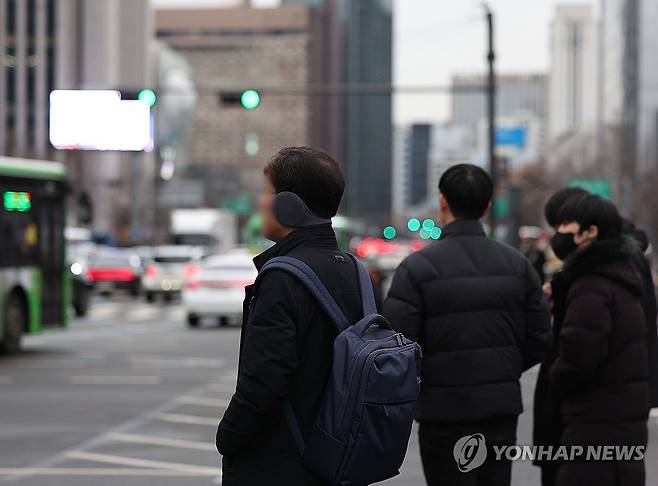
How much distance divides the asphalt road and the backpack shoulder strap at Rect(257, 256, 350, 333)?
5.61m

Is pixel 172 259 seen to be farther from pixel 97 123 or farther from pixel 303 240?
pixel 303 240

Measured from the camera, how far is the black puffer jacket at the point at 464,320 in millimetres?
6039

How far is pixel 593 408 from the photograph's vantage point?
610 cm

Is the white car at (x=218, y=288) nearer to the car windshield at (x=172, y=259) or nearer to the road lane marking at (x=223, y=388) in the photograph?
the road lane marking at (x=223, y=388)

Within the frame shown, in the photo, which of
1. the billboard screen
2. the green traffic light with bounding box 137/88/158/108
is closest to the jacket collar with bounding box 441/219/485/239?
the green traffic light with bounding box 137/88/158/108

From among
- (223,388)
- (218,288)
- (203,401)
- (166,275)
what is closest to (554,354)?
(203,401)

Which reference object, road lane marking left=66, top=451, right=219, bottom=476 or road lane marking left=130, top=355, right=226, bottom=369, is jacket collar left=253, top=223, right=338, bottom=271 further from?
road lane marking left=130, top=355, right=226, bottom=369

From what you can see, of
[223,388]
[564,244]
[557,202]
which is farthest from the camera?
[223,388]

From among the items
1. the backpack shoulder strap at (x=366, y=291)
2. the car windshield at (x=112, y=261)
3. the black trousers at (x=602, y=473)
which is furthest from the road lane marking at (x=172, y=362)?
the car windshield at (x=112, y=261)

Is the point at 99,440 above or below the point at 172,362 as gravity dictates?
above

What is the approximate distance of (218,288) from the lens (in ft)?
96.2

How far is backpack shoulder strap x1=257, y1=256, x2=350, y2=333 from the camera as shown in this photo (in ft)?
14.4

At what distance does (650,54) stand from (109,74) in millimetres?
44562

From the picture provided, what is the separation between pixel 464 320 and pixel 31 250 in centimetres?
1632
